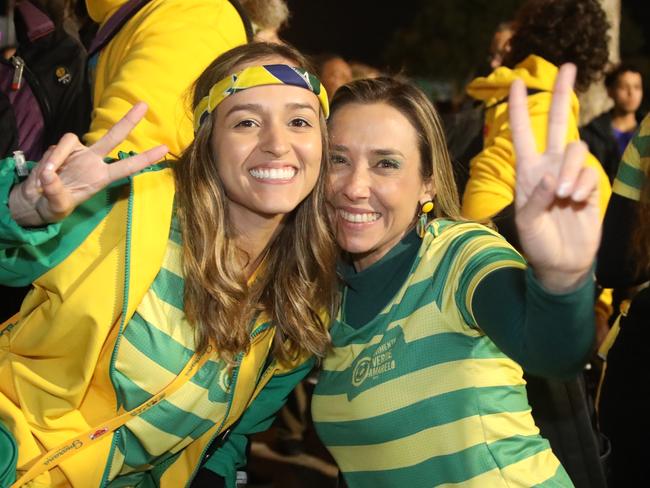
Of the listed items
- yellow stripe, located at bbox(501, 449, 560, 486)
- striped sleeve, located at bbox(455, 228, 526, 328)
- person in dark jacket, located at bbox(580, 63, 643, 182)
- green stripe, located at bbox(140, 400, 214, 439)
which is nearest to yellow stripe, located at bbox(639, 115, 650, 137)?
striped sleeve, located at bbox(455, 228, 526, 328)

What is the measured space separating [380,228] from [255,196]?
39cm

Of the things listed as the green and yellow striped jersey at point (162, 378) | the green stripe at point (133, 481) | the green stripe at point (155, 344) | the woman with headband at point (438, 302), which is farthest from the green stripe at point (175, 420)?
the woman with headband at point (438, 302)

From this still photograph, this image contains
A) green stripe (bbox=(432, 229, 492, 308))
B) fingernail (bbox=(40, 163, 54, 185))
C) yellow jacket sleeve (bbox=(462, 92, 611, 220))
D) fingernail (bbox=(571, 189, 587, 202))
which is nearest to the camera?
fingernail (bbox=(571, 189, 587, 202))

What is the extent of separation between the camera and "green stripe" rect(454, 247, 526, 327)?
2068 mm

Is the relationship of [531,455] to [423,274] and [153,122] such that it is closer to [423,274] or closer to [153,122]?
[423,274]

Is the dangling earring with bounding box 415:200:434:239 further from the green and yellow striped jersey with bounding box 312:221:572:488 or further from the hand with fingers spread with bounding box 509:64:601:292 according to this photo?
the hand with fingers spread with bounding box 509:64:601:292

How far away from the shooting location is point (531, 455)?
226 cm

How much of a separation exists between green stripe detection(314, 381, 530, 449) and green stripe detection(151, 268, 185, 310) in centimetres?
57

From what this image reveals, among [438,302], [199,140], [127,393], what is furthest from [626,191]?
[127,393]

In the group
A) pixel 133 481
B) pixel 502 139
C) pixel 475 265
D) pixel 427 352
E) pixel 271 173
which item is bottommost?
pixel 133 481

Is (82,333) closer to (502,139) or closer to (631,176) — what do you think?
(631,176)

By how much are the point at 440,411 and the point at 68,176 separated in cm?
105

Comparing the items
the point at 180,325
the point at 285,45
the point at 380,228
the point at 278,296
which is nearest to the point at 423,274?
the point at 380,228

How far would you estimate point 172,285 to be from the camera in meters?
2.40
